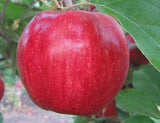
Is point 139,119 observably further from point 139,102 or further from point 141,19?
point 141,19

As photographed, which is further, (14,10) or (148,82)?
(14,10)

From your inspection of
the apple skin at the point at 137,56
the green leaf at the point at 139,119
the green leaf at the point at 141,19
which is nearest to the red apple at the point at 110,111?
the apple skin at the point at 137,56

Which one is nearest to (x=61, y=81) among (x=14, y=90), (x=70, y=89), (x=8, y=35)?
(x=70, y=89)

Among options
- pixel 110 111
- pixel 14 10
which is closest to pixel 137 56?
pixel 110 111

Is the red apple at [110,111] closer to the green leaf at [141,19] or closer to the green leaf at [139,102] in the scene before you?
the green leaf at [139,102]

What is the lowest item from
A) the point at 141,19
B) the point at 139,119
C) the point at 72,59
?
the point at 139,119

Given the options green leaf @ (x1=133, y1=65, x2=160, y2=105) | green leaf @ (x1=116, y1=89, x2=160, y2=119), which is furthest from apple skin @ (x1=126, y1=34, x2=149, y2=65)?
green leaf @ (x1=116, y1=89, x2=160, y2=119)
